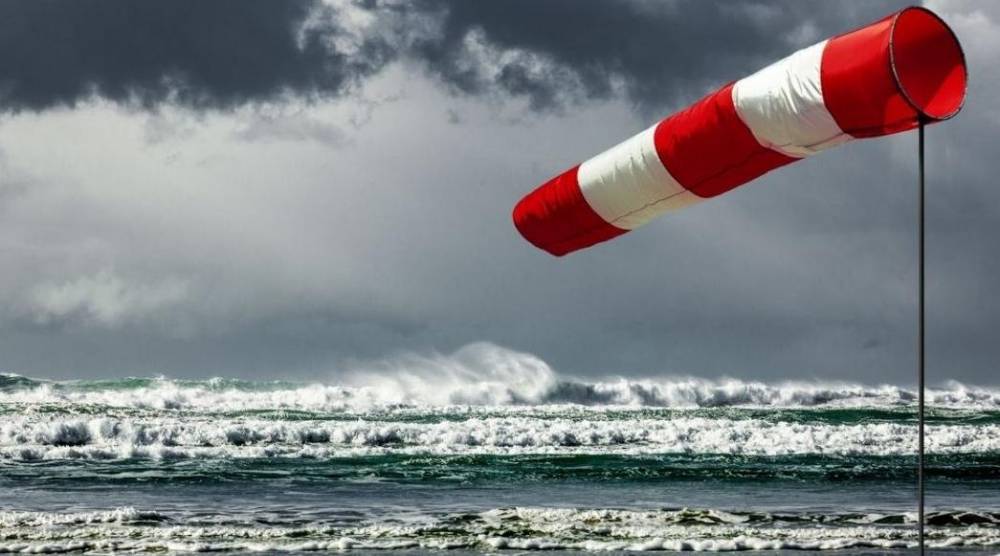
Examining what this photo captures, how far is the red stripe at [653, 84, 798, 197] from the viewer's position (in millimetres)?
6328

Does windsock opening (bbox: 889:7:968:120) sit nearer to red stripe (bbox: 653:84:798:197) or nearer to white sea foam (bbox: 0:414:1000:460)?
red stripe (bbox: 653:84:798:197)

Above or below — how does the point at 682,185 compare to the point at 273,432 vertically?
above

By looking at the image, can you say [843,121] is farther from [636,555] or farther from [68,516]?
[68,516]

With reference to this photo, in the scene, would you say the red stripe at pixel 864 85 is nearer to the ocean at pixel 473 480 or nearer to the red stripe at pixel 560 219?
the red stripe at pixel 560 219

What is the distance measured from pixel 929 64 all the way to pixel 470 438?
71.8 ft

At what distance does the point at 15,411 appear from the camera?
A: 31375mm

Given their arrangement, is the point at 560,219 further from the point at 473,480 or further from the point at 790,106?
the point at 473,480

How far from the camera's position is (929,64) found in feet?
18.1

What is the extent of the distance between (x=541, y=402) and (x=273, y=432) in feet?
63.4

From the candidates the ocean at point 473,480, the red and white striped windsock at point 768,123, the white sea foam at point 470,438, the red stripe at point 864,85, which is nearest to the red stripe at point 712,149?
the red and white striped windsock at point 768,123

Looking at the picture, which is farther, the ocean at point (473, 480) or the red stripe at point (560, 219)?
the ocean at point (473, 480)

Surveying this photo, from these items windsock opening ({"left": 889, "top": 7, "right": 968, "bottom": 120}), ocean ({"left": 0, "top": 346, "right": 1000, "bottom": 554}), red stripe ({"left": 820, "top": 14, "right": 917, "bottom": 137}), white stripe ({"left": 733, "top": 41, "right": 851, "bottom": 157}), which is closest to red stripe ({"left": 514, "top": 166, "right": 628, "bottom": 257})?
white stripe ({"left": 733, "top": 41, "right": 851, "bottom": 157})

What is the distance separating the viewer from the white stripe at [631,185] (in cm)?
699

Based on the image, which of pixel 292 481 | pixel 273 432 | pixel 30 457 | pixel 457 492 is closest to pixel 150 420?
pixel 273 432
